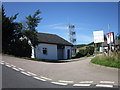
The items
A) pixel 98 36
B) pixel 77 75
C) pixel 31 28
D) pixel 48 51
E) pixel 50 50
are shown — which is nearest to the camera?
pixel 77 75

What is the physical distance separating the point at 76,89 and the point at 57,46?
22668 millimetres

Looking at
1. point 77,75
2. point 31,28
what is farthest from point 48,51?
point 77,75

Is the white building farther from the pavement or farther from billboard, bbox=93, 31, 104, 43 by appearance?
the pavement

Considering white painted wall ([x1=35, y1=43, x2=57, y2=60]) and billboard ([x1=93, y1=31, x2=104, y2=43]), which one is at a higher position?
billboard ([x1=93, y1=31, x2=104, y2=43])

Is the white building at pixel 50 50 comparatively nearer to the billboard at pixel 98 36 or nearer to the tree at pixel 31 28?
the tree at pixel 31 28

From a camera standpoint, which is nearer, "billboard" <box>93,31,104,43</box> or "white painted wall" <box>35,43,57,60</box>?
"billboard" <box>93,31,104,43</box>

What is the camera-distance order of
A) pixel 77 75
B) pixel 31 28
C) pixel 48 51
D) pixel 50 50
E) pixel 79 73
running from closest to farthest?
pixel 77 75, pixel 79 73, pixel 31 28, pixel 48 51, pixel 50 50

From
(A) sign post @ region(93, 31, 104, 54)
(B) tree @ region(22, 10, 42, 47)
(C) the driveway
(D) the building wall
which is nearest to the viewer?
(C) the driveway

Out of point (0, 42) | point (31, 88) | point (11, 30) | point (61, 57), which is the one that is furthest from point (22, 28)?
point (31, 88)

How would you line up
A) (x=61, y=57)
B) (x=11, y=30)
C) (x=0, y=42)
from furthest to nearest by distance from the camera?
(x=61, y=57) → (x=11, y=30) → (x=0, y=42)

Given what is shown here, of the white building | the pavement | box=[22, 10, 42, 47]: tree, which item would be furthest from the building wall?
the pavement

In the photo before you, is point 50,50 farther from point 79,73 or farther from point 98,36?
point 79,73

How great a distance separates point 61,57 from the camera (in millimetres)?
29781

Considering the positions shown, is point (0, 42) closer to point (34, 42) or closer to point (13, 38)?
point (13, 38)
